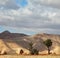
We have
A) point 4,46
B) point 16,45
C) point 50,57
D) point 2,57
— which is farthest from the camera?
point 16,45

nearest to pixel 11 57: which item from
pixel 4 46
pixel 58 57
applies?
pixel 58 57

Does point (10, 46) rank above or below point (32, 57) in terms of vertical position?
above

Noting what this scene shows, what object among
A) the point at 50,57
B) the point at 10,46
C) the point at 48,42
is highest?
the point at 10,46

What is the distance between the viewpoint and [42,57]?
45781mm

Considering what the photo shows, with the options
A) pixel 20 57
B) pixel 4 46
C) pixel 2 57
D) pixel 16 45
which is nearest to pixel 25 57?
pixel 20 57

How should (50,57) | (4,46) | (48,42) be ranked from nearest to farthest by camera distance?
(50,57) → (48,42) → (4,46)

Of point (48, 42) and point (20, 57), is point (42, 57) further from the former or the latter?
point (48, 42)

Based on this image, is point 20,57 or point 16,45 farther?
point 16,45

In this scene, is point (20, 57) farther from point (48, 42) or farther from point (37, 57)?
point (48, 42)

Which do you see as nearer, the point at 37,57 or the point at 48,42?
the point at 37,57

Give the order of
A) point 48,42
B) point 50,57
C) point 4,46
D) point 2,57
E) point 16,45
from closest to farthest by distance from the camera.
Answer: point 50,57, point 2,57, point 48,42, point 4,46, point 16,45

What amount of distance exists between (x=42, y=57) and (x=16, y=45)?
505 feet

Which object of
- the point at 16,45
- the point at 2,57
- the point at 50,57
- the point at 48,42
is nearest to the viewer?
the point at 50,57

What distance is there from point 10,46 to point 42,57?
149332mm
